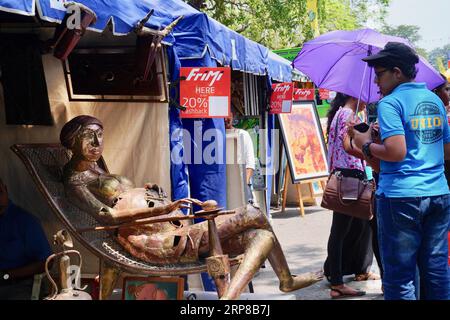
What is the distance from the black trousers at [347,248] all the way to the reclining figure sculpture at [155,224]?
4.65 ft

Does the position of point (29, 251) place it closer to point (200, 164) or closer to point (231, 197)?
point (200, 164)

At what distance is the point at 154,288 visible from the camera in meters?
4.32

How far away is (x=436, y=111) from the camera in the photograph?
13.1 feet

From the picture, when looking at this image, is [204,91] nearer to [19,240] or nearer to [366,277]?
[19,240]

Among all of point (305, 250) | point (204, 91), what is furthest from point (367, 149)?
point (305, 250)

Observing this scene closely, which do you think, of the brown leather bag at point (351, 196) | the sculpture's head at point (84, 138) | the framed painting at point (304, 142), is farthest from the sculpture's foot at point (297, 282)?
the framed painting at point (304, 142)

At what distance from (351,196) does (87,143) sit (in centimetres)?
227

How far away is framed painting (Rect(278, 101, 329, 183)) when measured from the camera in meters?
10.5

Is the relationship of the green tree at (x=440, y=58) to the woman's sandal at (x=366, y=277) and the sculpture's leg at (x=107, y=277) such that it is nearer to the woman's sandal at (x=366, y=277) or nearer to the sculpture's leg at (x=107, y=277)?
the woman's sandal at (x=366, y=277)

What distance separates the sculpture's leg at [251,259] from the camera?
12.6ft
